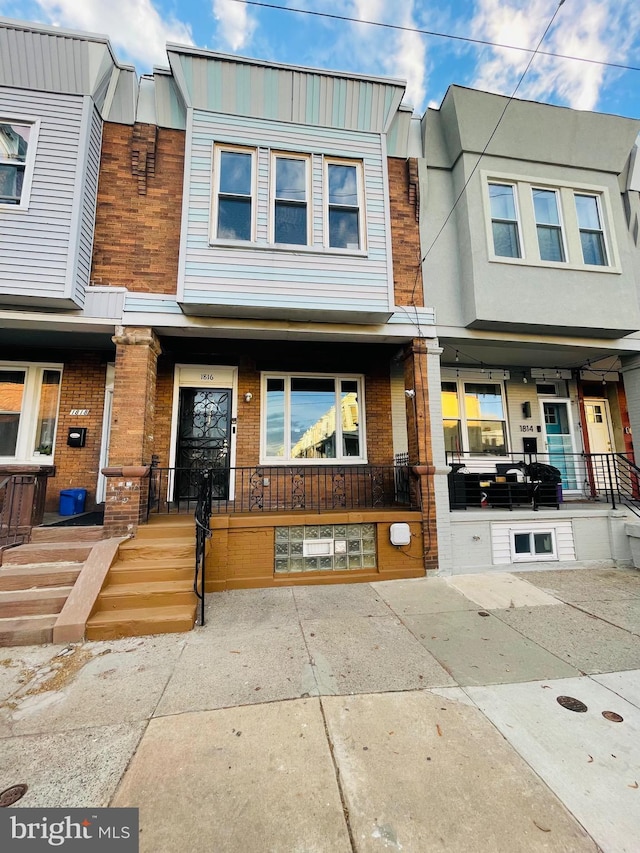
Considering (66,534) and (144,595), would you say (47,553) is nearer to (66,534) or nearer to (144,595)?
(66,534)

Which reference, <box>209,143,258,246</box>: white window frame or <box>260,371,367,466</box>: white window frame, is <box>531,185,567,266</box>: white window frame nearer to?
<box>260,371,367,466</box>: white window frame

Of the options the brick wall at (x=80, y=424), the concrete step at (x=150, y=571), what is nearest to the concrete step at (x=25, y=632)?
the concrete step at (x=150, y=571)

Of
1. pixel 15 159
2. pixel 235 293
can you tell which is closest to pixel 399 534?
pixel 235 293

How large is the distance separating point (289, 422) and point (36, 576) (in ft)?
14.0

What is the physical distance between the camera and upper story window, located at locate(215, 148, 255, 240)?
5.73 meters

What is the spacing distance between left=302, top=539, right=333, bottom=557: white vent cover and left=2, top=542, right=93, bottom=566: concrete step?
279 centimetres

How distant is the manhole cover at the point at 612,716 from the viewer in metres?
2.58

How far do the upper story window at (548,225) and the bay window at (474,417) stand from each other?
2.81 m

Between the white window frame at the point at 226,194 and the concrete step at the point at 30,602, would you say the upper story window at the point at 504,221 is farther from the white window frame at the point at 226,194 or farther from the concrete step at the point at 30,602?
the concrete step at the point at 30,602

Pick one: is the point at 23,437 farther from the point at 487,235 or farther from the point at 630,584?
the point at 630,584

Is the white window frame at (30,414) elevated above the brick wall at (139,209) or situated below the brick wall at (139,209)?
below

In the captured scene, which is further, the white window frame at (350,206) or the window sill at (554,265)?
the window sill at (554,265)

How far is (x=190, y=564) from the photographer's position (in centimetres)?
461

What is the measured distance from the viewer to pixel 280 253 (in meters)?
5.64
